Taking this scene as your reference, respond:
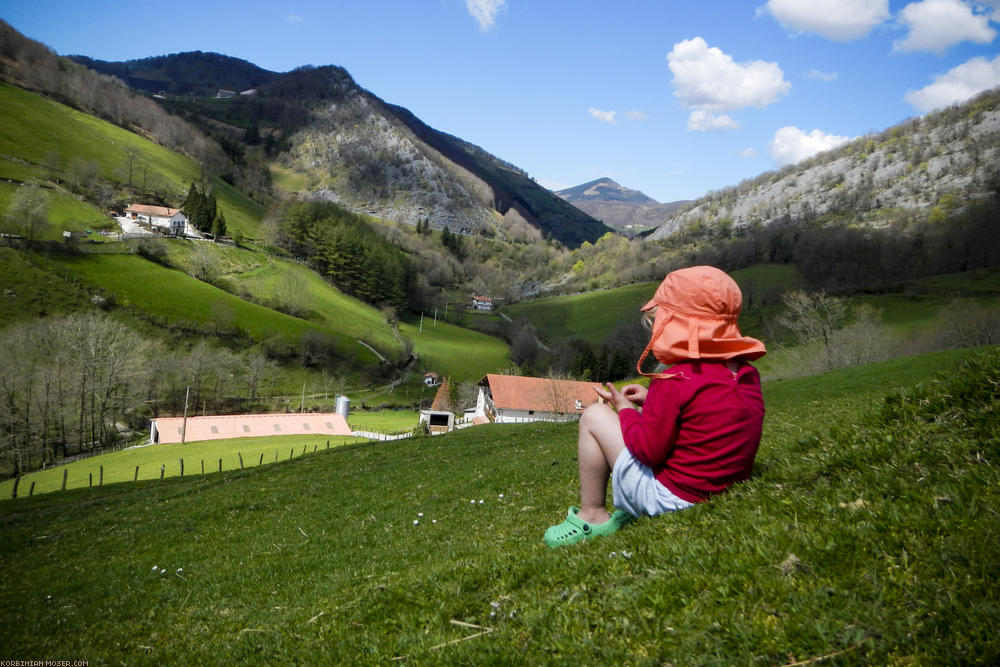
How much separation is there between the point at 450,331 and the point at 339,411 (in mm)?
70706

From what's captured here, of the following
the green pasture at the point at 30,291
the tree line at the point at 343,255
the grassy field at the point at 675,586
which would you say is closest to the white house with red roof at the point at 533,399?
the grassy field at the point at 675,586

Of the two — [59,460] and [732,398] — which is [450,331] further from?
[732,398]

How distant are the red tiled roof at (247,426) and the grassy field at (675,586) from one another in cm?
7252

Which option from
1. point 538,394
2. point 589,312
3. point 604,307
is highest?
point 604,307

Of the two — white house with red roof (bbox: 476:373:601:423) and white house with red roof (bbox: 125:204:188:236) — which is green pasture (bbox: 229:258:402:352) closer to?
white house with red roof (bbox: 125:204:188:236)

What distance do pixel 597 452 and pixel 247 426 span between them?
85.3 m

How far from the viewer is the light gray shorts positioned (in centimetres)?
542

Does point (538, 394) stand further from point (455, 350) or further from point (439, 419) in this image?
point (455, 350)

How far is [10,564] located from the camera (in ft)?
50.4

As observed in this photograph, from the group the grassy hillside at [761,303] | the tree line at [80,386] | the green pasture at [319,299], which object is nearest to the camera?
the tree line at [80,386]

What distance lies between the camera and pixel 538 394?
296 feet

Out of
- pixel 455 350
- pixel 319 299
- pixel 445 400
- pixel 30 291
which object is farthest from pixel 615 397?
pixel 319 299

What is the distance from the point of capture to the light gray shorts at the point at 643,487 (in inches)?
213

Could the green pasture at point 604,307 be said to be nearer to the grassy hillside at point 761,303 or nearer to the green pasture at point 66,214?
the grassy hillside at point 761,303
